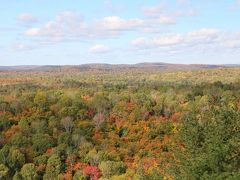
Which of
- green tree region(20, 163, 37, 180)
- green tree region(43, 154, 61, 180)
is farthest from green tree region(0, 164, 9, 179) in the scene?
green tree region(43, 154, 61, 180)

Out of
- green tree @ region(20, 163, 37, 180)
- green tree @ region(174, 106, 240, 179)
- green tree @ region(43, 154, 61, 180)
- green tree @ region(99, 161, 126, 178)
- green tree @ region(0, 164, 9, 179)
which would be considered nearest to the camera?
green tree @ region(174, 106, 240, 179)

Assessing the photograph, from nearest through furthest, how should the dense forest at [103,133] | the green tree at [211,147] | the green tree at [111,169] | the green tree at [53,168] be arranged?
1. the green tree at [211,147]
2. the dense forest at [103,133]
3. the green tree at [111,169]
4. the green tree at [53,168]

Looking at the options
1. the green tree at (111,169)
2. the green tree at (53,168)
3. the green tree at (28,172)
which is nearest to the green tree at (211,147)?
the green tree at (111,169)

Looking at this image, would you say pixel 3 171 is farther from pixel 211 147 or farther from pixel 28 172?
pixel 211 147

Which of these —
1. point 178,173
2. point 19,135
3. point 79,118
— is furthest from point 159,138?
point 178,173

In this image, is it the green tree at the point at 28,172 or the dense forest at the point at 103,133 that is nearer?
the dense forest at the point at 103,133

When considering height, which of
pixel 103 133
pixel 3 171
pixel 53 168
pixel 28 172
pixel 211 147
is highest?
pixel 211 147

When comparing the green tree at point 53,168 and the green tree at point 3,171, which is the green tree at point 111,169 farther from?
the green tree at point 3,171

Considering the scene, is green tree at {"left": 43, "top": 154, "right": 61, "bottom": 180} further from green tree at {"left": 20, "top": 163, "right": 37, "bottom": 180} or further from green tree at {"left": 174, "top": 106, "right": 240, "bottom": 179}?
green tree at {"left": 174, "top": 106, "right": 240, "bottom": 179}

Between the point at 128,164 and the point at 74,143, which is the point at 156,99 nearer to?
the point at 74,143

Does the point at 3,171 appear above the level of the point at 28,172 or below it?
above

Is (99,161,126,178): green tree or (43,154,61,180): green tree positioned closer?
(99,161,126,178): green tree

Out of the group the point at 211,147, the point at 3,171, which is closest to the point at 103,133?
the point at 3,171
